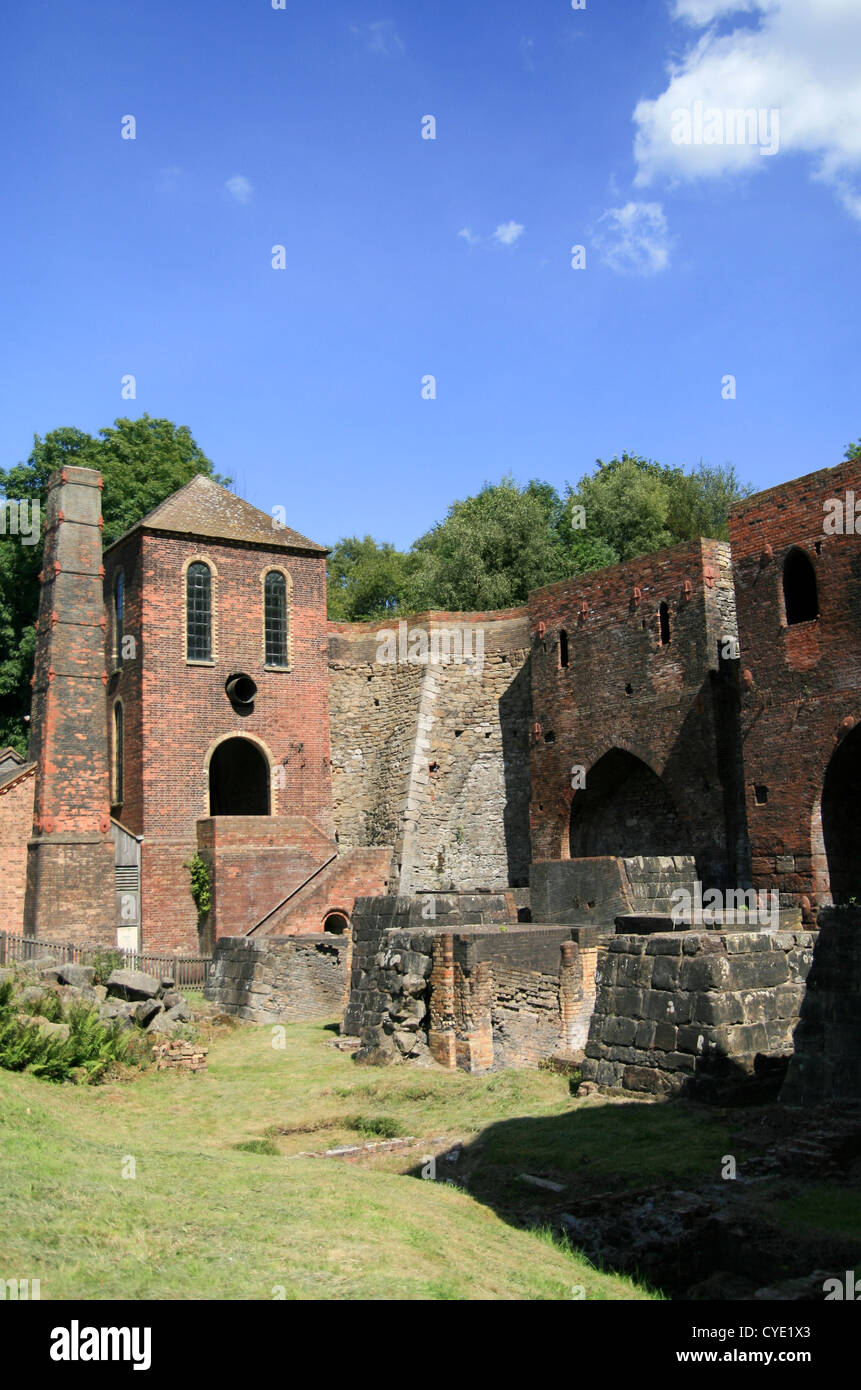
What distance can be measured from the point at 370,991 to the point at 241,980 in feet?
14.8

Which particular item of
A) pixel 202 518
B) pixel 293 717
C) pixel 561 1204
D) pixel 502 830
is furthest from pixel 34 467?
pixel 561 1204

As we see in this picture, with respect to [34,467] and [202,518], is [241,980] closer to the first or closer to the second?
[202,518]

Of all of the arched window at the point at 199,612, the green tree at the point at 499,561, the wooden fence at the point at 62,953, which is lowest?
the wooden fence at the point at 62,953

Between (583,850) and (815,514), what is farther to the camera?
(583,850)

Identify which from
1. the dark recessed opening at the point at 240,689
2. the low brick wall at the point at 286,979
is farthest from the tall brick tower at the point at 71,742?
the dark recessed opening at the point at 240,689

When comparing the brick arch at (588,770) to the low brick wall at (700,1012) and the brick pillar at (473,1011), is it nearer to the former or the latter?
the brick pillar at (473,1011)

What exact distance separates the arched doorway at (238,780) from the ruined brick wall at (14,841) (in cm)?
609

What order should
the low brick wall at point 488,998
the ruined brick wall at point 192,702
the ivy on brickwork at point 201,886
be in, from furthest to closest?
the ruined brick wall at point 192,702 < the ivy on brickwork at point 201,886 < the low brick wall at point 488,998

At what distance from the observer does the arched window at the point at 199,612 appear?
27094mm

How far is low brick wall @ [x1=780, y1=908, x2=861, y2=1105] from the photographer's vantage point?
394 inches

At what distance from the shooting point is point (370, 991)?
1551 centimetres

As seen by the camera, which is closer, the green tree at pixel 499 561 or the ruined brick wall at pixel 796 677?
the ruined brick wall at pixel 796 677

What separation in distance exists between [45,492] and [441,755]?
Answer: 16908 mm

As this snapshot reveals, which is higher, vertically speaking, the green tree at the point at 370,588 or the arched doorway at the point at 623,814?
the green tree at the point at 370,588
